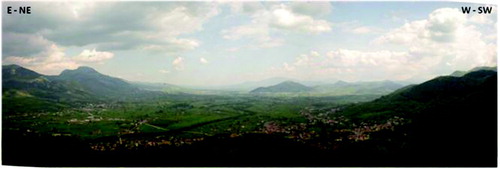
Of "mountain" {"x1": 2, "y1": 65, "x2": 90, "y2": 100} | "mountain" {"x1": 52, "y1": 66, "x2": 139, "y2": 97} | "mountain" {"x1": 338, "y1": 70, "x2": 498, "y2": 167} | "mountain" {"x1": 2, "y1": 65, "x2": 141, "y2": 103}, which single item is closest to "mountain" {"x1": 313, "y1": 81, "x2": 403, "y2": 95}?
"mountain" {"x1": 338, "y1": 70, "x2": 498, "y2": 167}

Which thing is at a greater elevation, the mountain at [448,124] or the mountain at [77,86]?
the mountain at [77,86]

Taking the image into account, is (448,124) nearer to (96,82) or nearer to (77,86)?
(96,82)

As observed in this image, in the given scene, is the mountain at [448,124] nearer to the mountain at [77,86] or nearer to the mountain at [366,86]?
the mountain at [366,86]

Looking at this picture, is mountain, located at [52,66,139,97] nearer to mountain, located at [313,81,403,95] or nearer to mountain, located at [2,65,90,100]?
mountain, located at [2,65,90,100]

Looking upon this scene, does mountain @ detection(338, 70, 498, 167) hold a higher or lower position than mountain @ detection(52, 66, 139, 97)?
lower

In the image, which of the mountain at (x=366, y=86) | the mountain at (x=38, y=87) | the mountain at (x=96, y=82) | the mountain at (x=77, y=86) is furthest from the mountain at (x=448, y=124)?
the mountain at (x=38, y=87)

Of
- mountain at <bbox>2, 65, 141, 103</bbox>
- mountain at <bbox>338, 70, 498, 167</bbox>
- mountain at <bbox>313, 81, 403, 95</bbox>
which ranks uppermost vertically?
mountain at <bbox>2, 65, 141, 103</bbox>

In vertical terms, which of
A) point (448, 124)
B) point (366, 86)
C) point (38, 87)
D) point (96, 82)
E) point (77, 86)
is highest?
point (38, 87)

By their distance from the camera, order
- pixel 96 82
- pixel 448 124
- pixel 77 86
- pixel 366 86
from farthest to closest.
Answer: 1. pixel 77 86
2. pixel 96 82
3. pixel 366 86
4. pixel 448 124

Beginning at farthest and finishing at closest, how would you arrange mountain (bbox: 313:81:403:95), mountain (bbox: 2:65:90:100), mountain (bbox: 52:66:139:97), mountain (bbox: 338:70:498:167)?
→ mountain (bbox: 313:81:403:95), mountain (bbox: 2:65:90:100), mountain (bbox: 52:66:139:97), mountain (bbox: 338:70:498:167)

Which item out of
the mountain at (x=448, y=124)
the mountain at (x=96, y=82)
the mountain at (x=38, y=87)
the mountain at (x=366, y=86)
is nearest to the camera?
the mountain at (x=448, y=124)

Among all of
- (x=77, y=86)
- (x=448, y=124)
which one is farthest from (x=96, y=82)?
(x=448, y=124)
